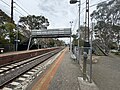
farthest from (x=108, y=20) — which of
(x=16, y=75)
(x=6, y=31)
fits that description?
(x=16, y=75)

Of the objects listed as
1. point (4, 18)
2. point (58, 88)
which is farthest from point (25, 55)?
point (4, 18)

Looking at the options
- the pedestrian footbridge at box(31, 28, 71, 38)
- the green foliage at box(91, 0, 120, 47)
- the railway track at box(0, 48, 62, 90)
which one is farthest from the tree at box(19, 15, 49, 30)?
the railway track at box(0, 48, 62, 90)

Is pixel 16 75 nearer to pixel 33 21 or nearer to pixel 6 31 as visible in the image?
pixel 6 31

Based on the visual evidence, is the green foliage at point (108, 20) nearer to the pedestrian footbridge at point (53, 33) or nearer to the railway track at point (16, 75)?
the pedestrian footbridge at point (53, 33)

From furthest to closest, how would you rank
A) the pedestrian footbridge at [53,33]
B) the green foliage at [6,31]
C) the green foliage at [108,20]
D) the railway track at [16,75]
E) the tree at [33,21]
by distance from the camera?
the tree at [33,21] < the pedestrian footbridge at [53,33] < the green foliage at [108,20] < the green foliage at [6,31] < the railway track at [16,75]

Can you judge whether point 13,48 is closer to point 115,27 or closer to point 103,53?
point 103,53

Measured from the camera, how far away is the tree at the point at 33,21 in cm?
7819

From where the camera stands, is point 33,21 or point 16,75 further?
point 33,21

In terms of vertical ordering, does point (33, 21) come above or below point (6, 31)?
above

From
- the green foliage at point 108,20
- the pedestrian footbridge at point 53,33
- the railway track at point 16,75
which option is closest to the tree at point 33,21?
the pedestrian footbridge at point 53,33

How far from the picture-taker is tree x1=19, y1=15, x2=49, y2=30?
257ft

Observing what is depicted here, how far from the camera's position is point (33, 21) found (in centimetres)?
7938

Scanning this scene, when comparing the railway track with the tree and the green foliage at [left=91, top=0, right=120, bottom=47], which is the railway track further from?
the tree

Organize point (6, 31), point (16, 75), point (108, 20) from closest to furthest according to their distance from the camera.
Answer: point (16, 75) → point (6, 31) → point (108, 20)
